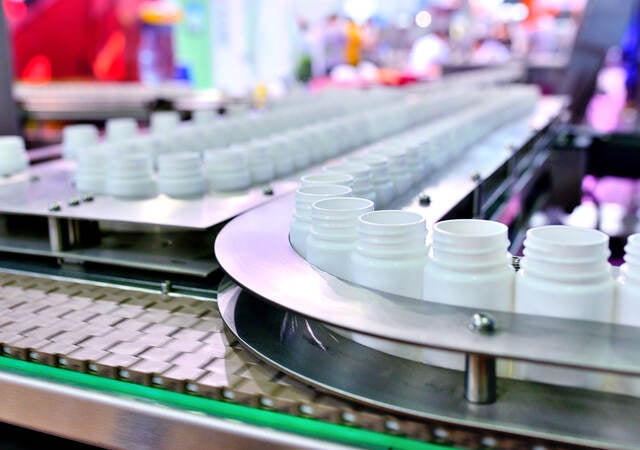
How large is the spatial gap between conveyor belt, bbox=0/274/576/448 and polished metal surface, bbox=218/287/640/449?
16mm

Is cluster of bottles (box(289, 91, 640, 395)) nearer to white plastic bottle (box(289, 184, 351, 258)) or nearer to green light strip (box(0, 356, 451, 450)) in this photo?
white plastic bottle (box(289, 184, 351, 258))

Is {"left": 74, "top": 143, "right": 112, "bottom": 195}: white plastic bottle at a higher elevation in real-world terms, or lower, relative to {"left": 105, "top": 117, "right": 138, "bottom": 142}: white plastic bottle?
lower

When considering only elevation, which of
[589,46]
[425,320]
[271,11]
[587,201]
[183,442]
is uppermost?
[271,11]

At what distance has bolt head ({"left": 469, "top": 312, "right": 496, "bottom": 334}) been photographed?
0.74 m

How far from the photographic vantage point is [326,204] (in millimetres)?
1010

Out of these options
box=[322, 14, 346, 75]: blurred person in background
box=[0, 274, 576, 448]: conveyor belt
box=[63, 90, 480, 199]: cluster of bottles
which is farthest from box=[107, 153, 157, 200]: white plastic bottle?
box=[322, 14, 346, 75]: blurred person in background

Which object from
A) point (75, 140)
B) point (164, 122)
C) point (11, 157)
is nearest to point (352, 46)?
point (164, 122)

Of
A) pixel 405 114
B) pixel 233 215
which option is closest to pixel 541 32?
pixel 405 114

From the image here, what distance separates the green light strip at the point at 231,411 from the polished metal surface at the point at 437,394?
0.12 ft

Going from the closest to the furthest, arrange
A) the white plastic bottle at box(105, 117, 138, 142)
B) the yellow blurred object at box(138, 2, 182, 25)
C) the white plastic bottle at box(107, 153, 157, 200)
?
the white plastic bottle at box(107, 153, 157, 200)
the white plastic bottle at box(105, 117, 138, 142)
the yellow blurred object at box(138, 2, 182, 25)

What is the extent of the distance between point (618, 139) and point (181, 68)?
8855 millimetres

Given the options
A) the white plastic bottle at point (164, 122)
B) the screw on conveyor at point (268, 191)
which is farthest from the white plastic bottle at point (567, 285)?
the white plastic bottle at point (164, 122)

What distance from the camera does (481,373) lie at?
2.48 ft

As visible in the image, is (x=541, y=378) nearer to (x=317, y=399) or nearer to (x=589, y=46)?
(x=317, y=399)
